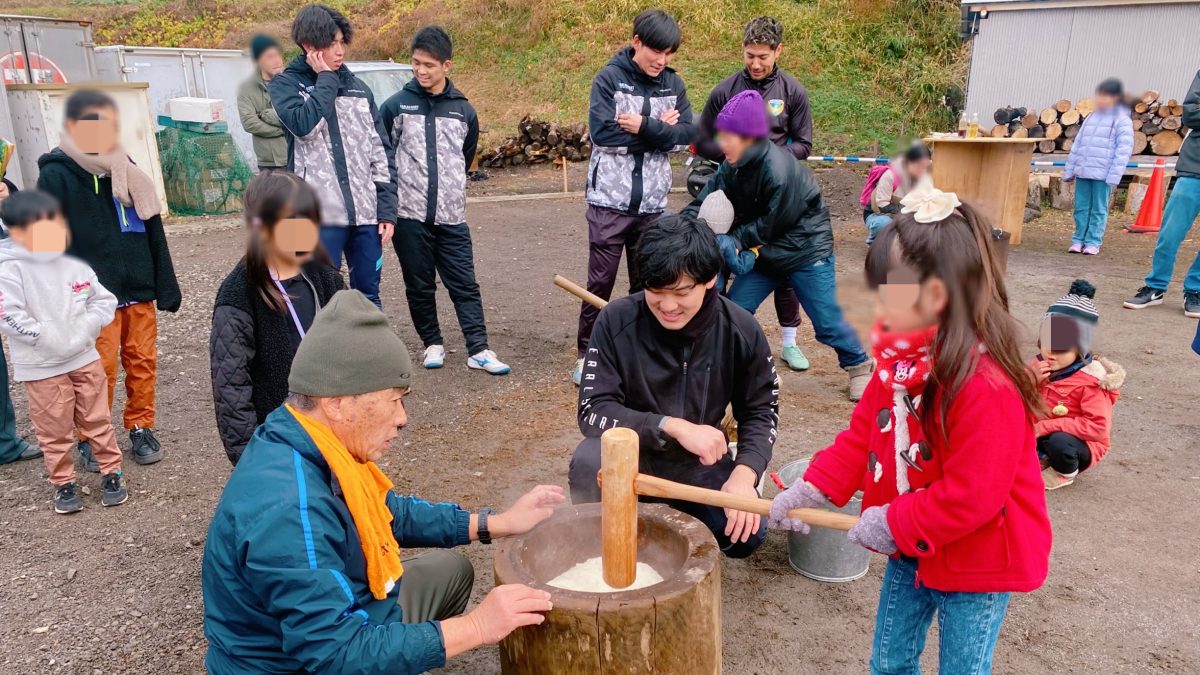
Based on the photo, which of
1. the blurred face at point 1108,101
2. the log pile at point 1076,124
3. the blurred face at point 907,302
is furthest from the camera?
the log pile at point 1076,124

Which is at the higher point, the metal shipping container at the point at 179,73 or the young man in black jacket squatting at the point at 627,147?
the metal shipping container at the point at 179,73

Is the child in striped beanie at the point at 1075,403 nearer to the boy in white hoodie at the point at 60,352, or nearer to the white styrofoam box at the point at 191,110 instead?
the boy in white hoodie at the point at 60,352

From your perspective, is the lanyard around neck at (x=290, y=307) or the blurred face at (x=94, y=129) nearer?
the blurred face at (x=94, y=129)

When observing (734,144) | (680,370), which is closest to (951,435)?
(680,370)

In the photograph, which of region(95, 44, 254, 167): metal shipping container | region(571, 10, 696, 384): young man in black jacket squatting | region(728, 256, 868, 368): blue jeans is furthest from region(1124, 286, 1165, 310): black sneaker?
region(95, 44, 254, 167): metal shipping container

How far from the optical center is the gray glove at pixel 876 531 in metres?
1.97

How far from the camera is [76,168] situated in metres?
3.67

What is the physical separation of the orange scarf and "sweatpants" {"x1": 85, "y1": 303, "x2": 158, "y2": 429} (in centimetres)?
246

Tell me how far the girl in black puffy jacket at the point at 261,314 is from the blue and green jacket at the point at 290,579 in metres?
0.83

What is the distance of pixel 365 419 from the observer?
1956mm

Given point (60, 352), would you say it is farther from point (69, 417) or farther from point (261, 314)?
point (261, 314)

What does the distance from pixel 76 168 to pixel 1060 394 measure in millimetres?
4557

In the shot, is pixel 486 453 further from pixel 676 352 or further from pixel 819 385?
pixel 819 385

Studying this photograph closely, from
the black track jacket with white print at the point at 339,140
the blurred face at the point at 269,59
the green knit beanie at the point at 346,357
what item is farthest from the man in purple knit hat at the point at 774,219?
the green knit beanie at the point at 346,357
